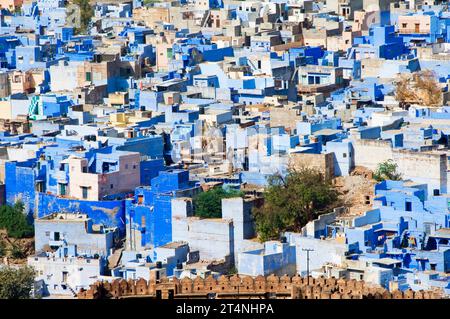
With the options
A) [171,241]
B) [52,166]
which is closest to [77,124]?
[52,166]

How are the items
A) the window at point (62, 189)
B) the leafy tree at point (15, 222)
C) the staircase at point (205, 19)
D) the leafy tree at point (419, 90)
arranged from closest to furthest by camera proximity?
1. the leafy tree at point (15, 222)
2. the window at point (62, 189)
3. the leafy tree at point (419, 90)
4. the staircase at point (205, 19)

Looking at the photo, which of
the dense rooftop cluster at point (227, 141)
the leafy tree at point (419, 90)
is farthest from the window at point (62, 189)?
the leafy tree at point (419, 90)

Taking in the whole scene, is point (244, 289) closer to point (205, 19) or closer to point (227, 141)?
point (227, 141)

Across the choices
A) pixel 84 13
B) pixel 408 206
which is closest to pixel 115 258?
pixel 408 206

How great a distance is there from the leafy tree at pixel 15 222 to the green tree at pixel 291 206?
4243 millimetres

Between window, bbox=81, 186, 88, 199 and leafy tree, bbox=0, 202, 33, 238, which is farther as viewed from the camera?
leafy tree, bbox=0, 202, 33, 238

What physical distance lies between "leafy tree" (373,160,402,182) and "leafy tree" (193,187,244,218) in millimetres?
2097

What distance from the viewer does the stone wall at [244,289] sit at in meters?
24.2

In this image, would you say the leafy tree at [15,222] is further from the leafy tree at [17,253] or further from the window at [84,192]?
the window at [84,192]

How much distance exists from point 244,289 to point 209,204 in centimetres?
406

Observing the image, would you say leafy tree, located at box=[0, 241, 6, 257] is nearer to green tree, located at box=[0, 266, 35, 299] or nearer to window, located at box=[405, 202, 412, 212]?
green tree, located at box=[0, 266, 35, 299]

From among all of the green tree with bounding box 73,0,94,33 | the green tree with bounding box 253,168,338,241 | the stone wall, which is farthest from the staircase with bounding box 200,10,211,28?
the stone wall

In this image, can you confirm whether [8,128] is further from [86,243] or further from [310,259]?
[310,259]

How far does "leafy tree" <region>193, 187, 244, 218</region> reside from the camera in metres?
28.5
